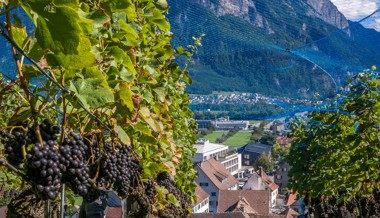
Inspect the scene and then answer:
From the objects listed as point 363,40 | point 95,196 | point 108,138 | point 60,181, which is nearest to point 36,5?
point 60,181

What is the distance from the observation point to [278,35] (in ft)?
23.8

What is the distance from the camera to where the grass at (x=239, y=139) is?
65.3m

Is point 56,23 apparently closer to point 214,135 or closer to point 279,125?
point 279,125

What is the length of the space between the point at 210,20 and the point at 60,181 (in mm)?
6259

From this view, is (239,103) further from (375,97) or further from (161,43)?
(161,43)

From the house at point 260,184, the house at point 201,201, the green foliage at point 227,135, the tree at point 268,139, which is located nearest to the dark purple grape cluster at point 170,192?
the house at point 201,201

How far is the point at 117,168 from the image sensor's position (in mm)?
2094

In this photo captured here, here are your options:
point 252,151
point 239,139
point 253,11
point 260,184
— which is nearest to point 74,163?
point 253,11

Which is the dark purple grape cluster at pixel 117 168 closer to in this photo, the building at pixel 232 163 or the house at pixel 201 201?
the house at pixel 201 201

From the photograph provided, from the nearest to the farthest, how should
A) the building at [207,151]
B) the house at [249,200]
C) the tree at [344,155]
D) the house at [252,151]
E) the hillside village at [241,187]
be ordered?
the tree at [344,155], the hillside village at [241,187], the house at [249,200], the building at [207,151], the house at [252,151]

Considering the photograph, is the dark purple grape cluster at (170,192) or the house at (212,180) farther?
the house at (212,180)

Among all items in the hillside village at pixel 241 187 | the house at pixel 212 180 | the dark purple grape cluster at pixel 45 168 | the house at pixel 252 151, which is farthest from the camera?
the house at pixel 252 151

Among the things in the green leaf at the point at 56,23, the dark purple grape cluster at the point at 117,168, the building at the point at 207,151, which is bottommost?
the building at the point at 207,151

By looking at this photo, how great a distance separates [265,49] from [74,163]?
5.16m
